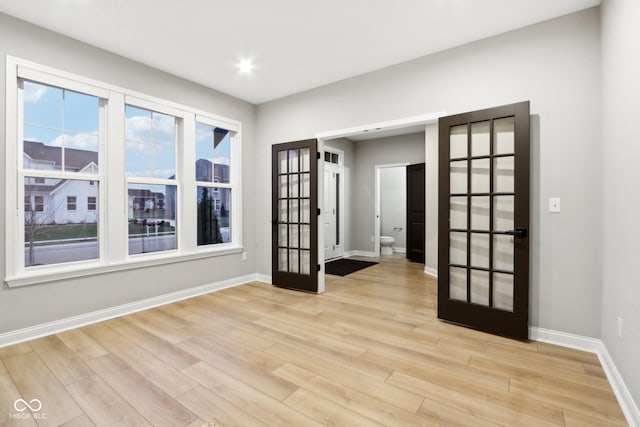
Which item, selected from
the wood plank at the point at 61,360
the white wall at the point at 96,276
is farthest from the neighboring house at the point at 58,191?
the wood plank at the point at 61,360

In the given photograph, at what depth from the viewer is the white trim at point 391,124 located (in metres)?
3.22

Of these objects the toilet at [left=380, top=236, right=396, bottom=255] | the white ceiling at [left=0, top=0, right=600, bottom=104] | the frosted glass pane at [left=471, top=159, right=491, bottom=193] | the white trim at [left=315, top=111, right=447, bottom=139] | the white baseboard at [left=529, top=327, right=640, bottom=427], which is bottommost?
the white baseboard at [left=529, top=327, right=640, bottom=427]

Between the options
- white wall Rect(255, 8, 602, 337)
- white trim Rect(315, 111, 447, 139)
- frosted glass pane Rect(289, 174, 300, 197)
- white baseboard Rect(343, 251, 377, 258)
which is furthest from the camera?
white baseboard Rect(343, 251, 377, 258)

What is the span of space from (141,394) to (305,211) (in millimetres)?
2807

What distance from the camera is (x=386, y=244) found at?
750cm

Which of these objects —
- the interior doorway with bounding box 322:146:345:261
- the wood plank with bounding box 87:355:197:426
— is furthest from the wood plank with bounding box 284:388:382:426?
the interior doorway with bounding box 322:146:345:261

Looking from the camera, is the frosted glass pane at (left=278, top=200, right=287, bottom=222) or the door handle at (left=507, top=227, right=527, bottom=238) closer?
the door handle at (left=507, top=227, right=527, bottom=238)

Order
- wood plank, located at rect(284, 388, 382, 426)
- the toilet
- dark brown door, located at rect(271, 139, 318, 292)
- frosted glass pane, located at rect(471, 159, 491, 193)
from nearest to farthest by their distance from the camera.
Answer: wood plank, located at rect(284, 388, 382, 426), frosted glass pane, located at rect(471, 159, 491, 193), dark brown door, located at rect(271, 139, 318, 292), the toilet

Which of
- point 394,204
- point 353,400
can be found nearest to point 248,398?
point 353,400

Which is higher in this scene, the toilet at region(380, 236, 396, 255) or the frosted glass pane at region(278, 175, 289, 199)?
the frosted glass pane at region(278, 175, 289, 199)

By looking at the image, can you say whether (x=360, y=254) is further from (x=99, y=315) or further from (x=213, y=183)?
(x=99, y=315)

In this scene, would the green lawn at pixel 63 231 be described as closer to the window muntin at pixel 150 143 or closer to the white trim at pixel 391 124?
the window muntin at pixel 150 143

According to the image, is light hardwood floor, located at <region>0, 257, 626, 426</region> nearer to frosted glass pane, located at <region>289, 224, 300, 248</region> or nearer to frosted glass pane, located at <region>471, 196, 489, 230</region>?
frosted glass pane, located at <region>471, 196, 489, 230</region>
